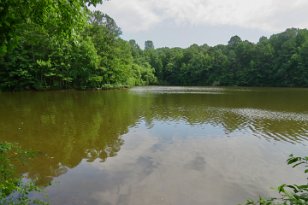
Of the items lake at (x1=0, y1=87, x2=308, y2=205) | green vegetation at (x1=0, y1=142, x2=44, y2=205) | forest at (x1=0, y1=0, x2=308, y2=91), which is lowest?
lake at (x1=0, y1=87, x2=308, y2=205)

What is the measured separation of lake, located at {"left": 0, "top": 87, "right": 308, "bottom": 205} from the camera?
742cm

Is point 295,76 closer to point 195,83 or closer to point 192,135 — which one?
point 195,83

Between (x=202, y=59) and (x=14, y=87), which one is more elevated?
(x=202, y=59)

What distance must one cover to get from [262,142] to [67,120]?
36.6 ft

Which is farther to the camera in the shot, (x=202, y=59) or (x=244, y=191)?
(x=202, y=59)

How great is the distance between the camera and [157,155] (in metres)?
10.8

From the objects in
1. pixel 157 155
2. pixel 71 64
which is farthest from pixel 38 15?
pixel 71 64

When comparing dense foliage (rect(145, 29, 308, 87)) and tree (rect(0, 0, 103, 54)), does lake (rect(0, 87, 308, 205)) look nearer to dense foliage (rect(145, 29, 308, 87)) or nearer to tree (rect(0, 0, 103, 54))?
tree (rect(0, 0, 103, 54))

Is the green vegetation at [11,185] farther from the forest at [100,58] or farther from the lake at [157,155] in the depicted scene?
the forest at [100,58]

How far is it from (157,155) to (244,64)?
241ft

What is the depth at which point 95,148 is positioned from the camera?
1144 cm

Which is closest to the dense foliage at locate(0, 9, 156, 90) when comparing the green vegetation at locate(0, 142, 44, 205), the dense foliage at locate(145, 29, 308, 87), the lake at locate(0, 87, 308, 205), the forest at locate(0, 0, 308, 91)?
the forest at locate(0, 0, 308, 91)

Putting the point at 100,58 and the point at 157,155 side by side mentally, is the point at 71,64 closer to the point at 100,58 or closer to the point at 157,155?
the point at 100,58

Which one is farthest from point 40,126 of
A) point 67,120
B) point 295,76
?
point 295,76
